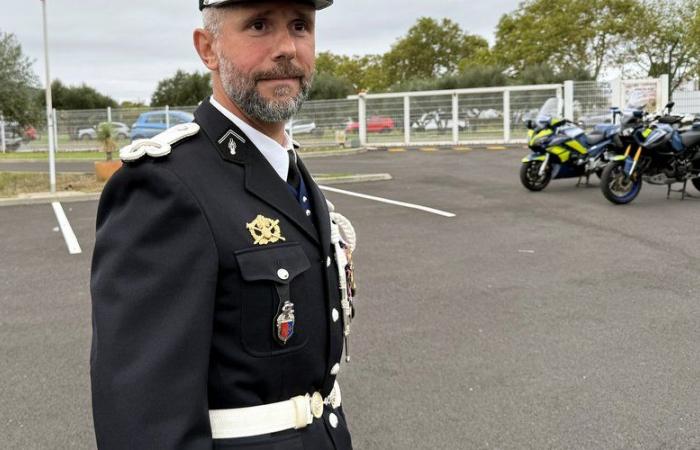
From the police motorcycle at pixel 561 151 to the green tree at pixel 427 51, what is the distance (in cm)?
5043

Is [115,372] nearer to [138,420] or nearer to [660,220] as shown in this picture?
[138,420]

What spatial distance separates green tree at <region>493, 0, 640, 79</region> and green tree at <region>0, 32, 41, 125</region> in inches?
1362

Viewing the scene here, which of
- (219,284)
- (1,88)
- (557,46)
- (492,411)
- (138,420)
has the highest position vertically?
(557,46)

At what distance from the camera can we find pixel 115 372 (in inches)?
48.7

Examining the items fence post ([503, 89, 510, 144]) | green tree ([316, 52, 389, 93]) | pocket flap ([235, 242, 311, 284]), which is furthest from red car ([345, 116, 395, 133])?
green tree ([316, 52, 389, 93])

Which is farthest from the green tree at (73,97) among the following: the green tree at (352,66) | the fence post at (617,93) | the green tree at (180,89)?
the fence post at (617,93)

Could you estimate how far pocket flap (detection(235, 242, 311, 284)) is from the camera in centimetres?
134

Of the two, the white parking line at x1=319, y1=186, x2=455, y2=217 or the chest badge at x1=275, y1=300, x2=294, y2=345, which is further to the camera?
the white parking line at x1=319, y1=186, x2=455, y2=217

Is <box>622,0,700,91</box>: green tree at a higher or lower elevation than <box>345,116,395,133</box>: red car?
higher

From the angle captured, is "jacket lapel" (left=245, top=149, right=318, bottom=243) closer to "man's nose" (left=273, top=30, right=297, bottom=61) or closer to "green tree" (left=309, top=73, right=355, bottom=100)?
"man's nose" (left=273, top=30, right=297, bottom=61)

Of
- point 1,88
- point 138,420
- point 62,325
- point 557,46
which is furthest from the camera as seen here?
point 557,46

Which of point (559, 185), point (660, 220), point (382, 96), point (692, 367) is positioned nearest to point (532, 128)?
point (559, 185)

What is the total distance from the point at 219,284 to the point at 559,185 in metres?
12.0

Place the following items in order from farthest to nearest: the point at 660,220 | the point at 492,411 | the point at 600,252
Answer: the point at 660,220 → the point at 600,252 → the point at 492,411
